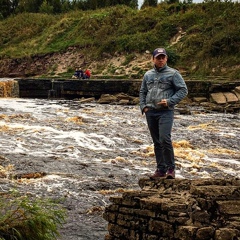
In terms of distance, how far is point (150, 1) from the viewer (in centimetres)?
5297

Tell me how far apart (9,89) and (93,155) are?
19069 millimetres

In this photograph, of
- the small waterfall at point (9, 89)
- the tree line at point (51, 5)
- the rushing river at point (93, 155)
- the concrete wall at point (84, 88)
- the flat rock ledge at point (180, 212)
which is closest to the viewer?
the flat rock ledge at point (180, 212)

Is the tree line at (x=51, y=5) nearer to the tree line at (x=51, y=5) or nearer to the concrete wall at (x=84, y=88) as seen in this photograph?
the tree line at (x=51, y=5)

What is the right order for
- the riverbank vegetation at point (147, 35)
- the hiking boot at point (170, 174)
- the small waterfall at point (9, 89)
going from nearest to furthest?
the hiking boot at point (170, 174)
the small waterfall at point (9, 89)
the riverbank vegetation at point (147, 35)

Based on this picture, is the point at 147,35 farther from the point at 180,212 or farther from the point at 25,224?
the point at 25,224

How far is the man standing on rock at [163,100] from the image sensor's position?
612 cm

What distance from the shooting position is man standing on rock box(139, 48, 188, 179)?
612 cm

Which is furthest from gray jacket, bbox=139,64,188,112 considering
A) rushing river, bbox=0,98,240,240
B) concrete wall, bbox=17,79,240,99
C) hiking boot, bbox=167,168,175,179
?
concrete wall, bbox=17,79,240,99

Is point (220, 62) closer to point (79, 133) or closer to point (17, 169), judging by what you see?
point (79, 133)

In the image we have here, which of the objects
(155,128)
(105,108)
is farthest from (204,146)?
(105,108)

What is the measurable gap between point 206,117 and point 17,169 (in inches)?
482

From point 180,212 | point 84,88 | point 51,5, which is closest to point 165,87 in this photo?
point 180,212

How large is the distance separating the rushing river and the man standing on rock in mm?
1375

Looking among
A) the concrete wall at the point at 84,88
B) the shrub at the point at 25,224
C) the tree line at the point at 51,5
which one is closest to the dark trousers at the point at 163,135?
the shrub at the point at 25,224
